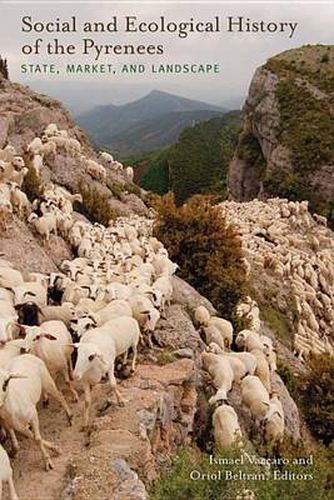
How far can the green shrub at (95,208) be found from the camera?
20.7 meters

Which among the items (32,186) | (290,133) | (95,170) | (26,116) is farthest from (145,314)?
(290,133)

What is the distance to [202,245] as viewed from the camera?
18781mm

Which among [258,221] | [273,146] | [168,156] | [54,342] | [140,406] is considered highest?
[54,342]

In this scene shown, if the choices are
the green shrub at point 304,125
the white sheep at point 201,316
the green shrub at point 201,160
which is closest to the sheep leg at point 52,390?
the white sheep at point 201,316

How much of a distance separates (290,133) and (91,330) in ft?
164

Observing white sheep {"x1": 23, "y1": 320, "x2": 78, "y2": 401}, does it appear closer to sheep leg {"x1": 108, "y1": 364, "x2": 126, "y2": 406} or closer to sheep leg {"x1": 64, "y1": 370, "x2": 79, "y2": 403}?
sheep leg {"x1": 64, "y1": 370, "x2": 79, "y2": 403}

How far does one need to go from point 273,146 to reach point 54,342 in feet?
170

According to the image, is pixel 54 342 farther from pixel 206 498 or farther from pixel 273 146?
pixel 273 146

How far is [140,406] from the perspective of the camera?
8.76 metres

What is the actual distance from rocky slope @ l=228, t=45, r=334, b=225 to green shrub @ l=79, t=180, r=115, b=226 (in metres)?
30.9

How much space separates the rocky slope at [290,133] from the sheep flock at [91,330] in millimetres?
33261

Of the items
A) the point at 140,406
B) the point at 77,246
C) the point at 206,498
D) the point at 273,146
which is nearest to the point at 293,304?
the point at 77,246

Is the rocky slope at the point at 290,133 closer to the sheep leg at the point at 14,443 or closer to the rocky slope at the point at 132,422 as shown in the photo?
the rocky slope at the point at 132,422

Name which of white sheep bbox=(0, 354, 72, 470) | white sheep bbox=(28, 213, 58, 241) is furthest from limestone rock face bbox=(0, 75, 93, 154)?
white sheep bbox=(0, 354, 72, 470)
